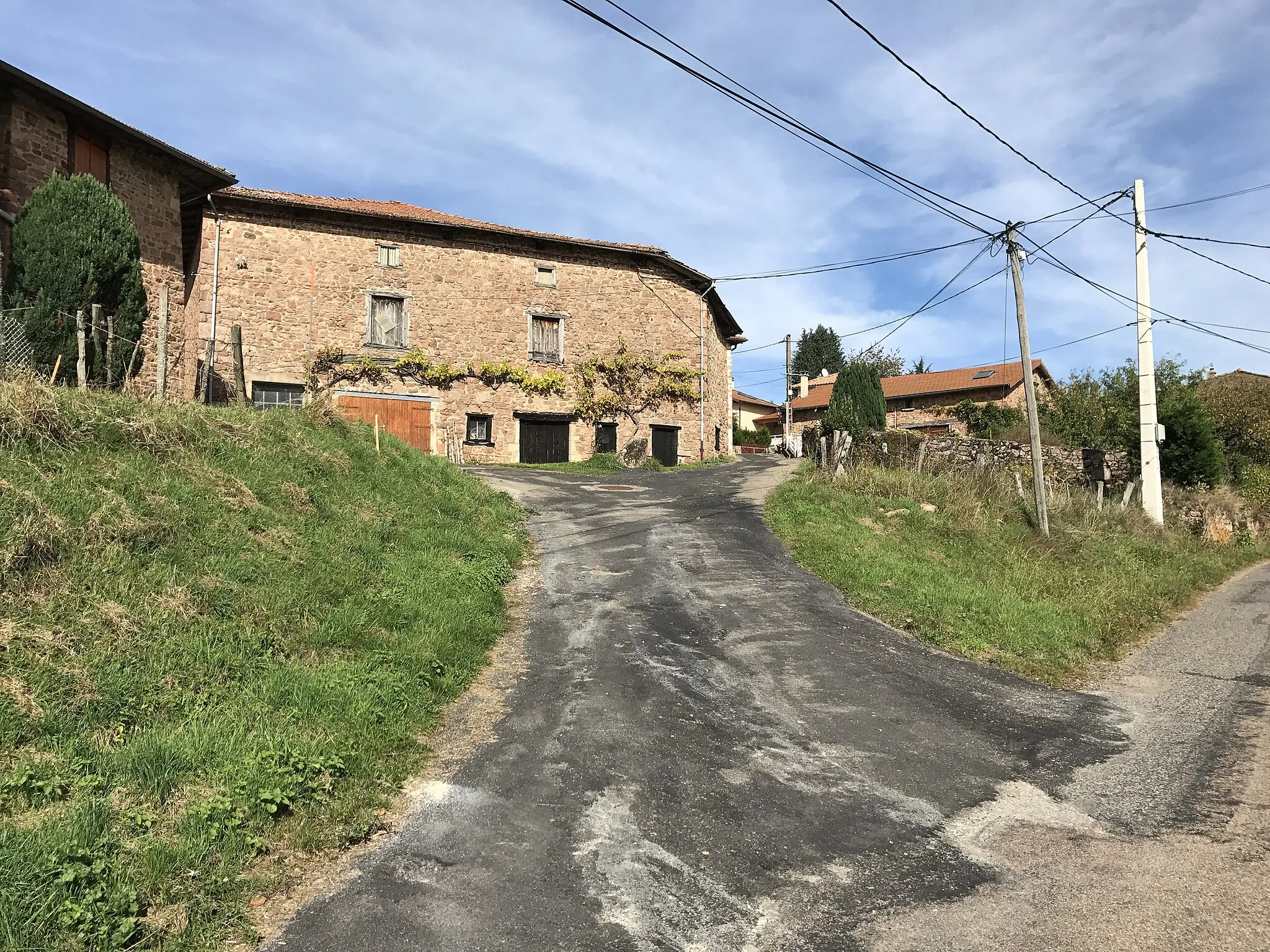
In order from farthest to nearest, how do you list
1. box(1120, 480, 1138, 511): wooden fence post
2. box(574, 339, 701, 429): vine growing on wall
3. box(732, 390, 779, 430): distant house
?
1. box(732, 390, 779, 430): distant house
2. box(574, 339, 701, 429): vine growing on wall
3. box(1120, 480, 1138, 511): wooden fence post

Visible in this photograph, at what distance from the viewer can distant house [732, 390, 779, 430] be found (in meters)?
57.6

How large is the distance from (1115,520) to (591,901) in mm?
17283

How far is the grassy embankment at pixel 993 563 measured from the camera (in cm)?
928

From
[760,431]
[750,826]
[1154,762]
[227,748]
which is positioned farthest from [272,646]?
[760,431]

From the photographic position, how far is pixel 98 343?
1072 cm

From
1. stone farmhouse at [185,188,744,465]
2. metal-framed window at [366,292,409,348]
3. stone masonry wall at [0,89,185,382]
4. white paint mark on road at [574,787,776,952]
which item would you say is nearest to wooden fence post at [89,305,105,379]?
stone masonry wall at [0,89,185,382]

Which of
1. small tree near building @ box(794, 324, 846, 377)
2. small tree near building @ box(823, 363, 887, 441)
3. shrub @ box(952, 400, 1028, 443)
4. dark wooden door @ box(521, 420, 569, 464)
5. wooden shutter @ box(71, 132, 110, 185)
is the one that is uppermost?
small tree near building @ box(794, 324, 846, 377)

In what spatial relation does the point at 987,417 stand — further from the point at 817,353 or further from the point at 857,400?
the point at 817,353

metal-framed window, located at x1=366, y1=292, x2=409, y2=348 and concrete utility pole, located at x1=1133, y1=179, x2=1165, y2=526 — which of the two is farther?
metal-framed window, located at x1=366, y1=292, x2=409, y2=348

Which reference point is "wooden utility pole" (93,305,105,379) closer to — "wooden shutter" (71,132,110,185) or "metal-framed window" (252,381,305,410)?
"wooden shutter" (71,132,110,185)

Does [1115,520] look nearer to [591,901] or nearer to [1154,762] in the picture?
[1154,762]

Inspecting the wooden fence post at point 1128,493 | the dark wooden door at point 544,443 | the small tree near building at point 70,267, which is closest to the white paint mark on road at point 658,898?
the small tree near building at point 70,267

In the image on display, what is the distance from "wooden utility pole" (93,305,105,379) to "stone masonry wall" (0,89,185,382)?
6.30 feet

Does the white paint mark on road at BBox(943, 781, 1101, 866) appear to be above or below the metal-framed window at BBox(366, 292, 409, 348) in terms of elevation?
below
